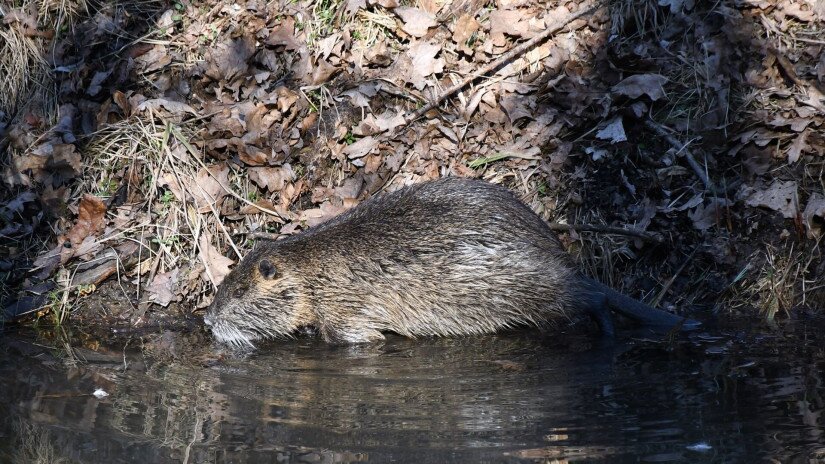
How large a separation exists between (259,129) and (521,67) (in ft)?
7.31

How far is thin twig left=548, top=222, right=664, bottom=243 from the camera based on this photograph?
20.6 ft

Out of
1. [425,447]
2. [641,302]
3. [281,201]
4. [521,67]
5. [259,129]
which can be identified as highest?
[521,67]

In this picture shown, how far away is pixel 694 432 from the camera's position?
158 inches

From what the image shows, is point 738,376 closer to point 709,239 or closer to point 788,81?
point 709,239

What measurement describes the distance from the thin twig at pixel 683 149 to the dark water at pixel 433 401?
1283mm

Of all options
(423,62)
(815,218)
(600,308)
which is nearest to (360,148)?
(423,62)

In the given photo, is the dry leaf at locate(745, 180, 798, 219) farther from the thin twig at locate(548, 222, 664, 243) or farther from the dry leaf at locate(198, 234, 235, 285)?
the dry leaf at locate(198, 234, 235, 285)

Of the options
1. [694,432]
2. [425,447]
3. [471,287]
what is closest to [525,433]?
[425,447]

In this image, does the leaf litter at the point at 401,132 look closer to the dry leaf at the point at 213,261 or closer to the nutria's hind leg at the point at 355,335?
the dry leaf at the point at 213,261

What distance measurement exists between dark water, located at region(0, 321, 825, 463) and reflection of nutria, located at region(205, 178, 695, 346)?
0.20 m

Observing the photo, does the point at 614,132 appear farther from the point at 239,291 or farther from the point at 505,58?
the point at 239,291

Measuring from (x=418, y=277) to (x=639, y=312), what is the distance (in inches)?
57.9

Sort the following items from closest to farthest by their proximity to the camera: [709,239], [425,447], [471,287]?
[425,447]
[471,287]
[709,239]

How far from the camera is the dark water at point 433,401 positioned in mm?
3941
